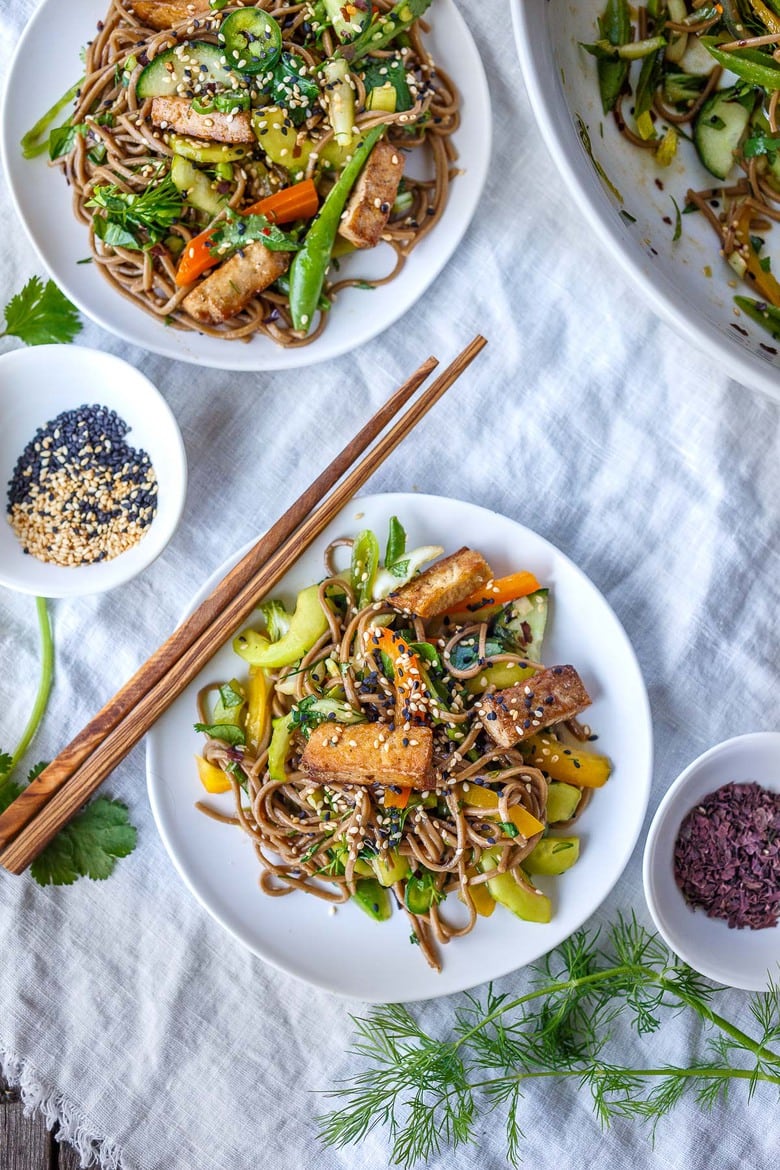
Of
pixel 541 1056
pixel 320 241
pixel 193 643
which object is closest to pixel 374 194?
pixel 320 241

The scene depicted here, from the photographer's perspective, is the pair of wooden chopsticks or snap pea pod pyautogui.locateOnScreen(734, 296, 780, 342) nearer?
snap pea pod pyautogui.locateOnScreen(734, 296, 780, 342)

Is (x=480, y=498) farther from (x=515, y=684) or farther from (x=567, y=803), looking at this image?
(x=567, y=803)

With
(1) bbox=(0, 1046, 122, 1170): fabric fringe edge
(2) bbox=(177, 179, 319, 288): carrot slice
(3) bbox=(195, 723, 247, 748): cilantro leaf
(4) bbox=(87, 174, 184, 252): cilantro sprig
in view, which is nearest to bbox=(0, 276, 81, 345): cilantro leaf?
(4) bbox=(87, 174, 184, 252): cilantro sprig

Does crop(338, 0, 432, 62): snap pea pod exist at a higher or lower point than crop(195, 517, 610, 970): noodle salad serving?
higher

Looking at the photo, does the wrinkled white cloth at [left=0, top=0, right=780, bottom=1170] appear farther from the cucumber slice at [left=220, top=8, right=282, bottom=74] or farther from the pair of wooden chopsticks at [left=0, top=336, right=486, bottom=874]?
the cucumber slice at [left=220, top=8, right=282, bottom=74]

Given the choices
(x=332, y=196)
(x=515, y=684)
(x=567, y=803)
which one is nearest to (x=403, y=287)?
(x=332, y=196)

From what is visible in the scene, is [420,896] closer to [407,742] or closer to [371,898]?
[371,898]
